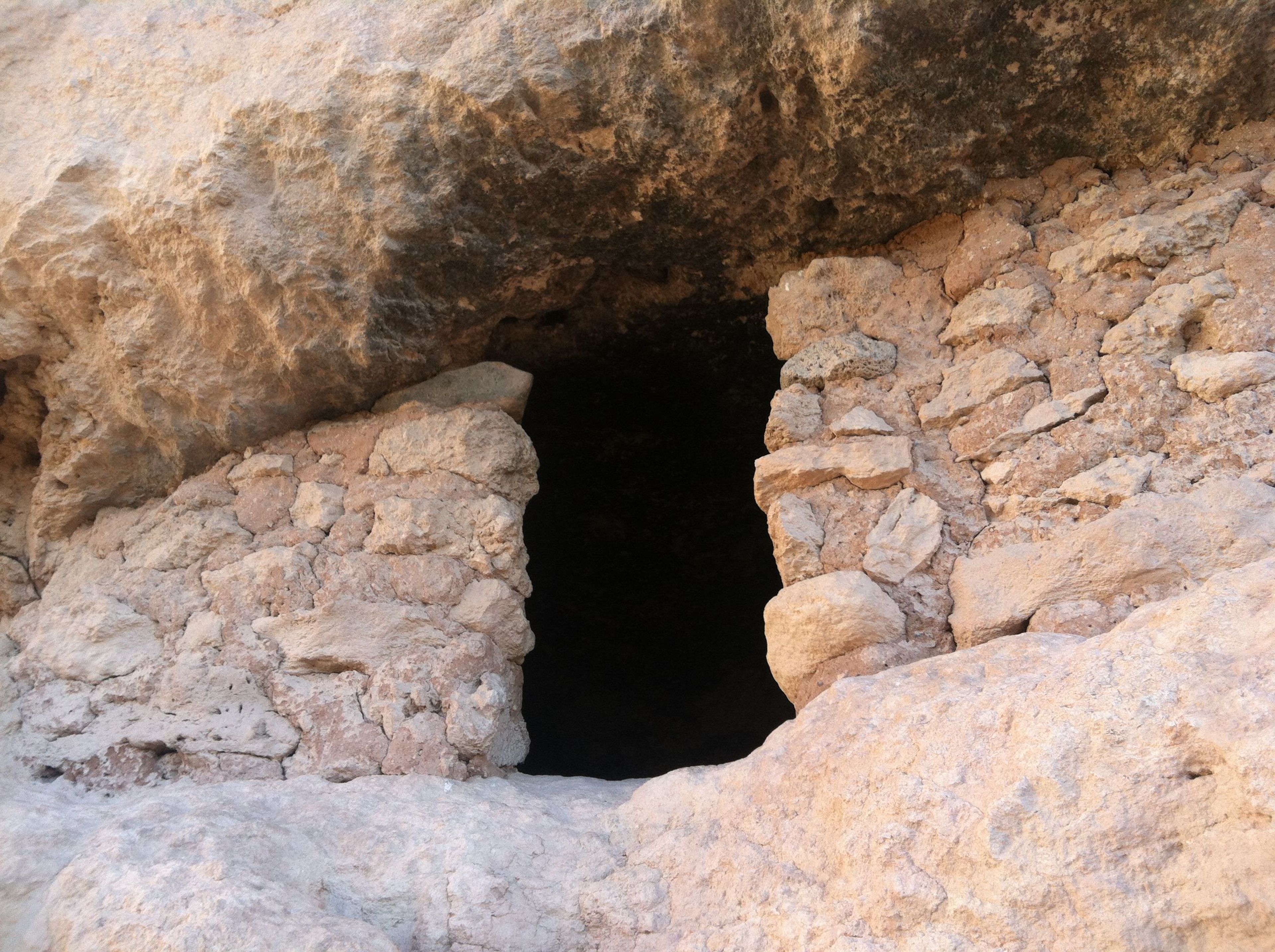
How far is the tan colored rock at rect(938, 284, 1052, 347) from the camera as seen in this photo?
2098 millimetres

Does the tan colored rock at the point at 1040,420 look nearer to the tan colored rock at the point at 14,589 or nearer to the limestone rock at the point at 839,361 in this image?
the limestone rock at the point at 839,361

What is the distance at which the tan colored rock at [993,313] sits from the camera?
2098mm

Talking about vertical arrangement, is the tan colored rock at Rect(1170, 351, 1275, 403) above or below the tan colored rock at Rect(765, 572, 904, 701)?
above

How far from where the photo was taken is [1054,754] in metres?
1.22

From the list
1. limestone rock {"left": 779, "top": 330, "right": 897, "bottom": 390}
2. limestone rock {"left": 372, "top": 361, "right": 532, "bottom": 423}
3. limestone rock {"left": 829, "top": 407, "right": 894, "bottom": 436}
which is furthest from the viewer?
limestone rock {"left": 372, "top": 361, "right": 532, "bottom": 423}

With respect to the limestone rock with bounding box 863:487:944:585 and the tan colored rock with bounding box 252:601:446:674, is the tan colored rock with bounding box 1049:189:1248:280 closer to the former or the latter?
the limestone rock with bounding box 863:487:944:585

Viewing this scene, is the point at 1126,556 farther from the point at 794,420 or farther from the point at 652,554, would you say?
the point at 652,554

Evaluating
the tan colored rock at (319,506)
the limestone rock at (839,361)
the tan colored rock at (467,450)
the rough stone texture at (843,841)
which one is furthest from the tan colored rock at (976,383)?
the tan colored rock at (319,506)

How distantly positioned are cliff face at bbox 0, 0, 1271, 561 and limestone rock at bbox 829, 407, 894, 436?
20.0 inches

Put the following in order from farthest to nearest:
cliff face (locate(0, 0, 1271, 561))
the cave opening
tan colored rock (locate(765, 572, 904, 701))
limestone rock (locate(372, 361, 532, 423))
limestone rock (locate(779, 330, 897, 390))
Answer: the cave opening
limestone rock (locate(372, 361, 532, 423))
limestone rock (locate(779, 330, 897, 390))
cliff face (locate(0, 0, 1271, 561))
tan colored rock (locate(765, 572, 904, 701))

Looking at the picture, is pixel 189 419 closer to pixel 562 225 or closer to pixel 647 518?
pixel 562 225

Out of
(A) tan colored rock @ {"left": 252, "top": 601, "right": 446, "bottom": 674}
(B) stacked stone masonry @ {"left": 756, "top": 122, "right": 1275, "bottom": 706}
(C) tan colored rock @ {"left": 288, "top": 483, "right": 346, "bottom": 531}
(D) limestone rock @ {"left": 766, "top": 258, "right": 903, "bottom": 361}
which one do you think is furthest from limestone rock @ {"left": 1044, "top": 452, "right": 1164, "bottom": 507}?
(C) tan colored rock @ {"left": 288, "top": 483, "right": 346, "bottom": 531}

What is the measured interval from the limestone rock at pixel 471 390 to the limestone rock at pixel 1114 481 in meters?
1.39

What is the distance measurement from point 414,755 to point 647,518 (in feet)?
6.48
